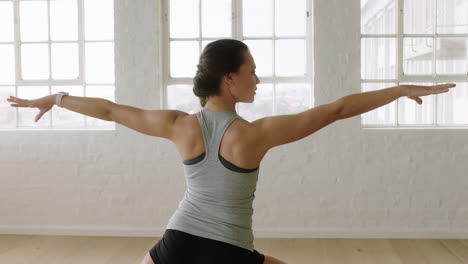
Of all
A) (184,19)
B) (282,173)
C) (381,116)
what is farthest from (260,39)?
(381,116)

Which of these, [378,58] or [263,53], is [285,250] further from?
[378,58]

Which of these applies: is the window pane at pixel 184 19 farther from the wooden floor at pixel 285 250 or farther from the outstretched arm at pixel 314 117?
the outstretched arm at pixel 314 117

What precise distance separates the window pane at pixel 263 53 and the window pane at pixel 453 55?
1.37 m

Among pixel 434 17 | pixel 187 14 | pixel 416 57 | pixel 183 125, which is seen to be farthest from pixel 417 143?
pixel 183 125

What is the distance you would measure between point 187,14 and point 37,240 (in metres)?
2.23

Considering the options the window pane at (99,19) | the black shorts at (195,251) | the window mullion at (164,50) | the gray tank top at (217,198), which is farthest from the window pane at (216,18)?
the black shorts at (195,251)

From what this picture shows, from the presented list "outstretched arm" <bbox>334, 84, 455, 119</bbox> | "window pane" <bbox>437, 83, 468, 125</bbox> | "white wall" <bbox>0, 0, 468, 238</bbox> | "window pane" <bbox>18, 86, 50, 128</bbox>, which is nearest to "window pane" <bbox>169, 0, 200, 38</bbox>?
"white wall" <bbox>0, 0, 468, 238</bbox>

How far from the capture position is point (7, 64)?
4.77 metres

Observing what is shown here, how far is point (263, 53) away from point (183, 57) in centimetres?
68

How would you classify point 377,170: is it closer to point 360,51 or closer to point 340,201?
point 340,201

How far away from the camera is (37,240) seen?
14.1 feet

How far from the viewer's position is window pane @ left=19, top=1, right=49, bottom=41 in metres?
4.65

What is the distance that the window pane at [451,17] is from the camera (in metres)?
4.32

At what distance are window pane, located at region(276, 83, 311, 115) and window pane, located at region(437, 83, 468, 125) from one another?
1119mm
